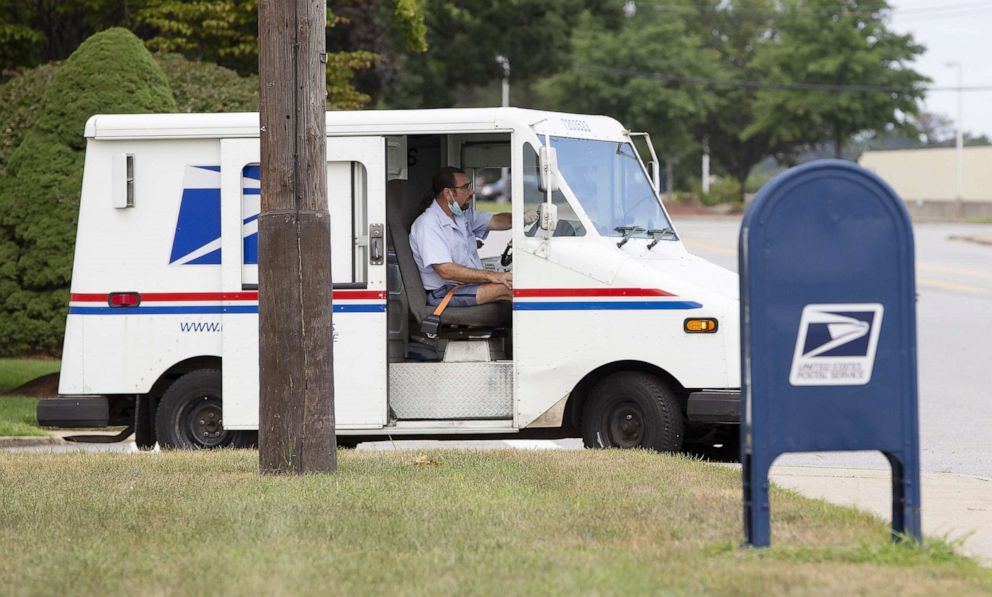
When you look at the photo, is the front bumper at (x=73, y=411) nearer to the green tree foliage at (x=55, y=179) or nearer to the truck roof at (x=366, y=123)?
the truck roof at (x=366, y=123)

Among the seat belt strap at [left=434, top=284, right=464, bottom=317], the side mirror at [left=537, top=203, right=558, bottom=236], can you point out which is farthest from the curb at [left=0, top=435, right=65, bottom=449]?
the side mirror at [left=537, top=203, right=558, bottom=236]

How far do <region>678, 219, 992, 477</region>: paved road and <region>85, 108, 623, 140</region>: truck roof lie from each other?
3136mm

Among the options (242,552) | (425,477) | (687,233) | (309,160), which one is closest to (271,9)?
(309,160)

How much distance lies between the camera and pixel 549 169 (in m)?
9.93

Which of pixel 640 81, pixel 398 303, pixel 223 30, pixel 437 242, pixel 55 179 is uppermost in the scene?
pixel 640 81

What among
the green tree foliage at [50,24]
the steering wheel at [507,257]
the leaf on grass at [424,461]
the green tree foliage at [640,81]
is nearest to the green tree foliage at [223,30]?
the green tree foliage at [50,24]

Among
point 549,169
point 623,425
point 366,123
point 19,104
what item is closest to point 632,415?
point 623,425

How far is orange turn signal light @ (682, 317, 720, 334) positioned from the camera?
1012cm

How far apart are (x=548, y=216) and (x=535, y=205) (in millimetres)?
469

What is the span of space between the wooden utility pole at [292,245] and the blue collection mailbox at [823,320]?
2.97m

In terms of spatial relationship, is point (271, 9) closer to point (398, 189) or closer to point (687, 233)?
point (398, 189)

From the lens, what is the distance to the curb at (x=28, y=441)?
42.9 ft

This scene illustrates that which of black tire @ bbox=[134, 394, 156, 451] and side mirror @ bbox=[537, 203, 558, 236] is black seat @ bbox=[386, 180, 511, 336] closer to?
side mirror @ bbox=[537, 203, 558, 236]

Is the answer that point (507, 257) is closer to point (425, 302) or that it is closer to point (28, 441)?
point (425, 302)
